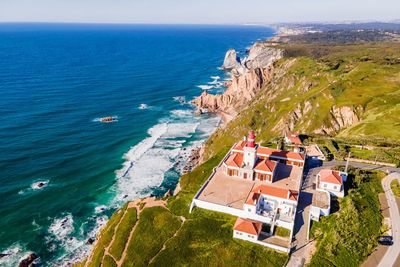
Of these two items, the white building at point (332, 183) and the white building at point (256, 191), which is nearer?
the white building at point (256, 191)

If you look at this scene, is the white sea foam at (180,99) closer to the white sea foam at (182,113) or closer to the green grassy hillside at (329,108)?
the white sea foam at (182,113)

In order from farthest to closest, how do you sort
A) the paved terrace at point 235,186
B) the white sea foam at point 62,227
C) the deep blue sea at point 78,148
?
the deep blue sea at point 78,148, the white sea foam at point 62,227, the paved terrace at point 235,186

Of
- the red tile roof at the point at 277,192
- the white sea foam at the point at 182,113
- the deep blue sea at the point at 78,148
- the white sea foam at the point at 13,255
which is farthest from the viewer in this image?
the white sea foam at the point at 182,113

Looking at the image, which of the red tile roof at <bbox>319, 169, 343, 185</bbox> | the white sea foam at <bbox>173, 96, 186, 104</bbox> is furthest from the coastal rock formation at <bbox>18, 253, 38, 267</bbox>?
the white sea foam at <bbox>173, 96, 186, 104</bbox>

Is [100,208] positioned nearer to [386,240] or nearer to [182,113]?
[386,240]

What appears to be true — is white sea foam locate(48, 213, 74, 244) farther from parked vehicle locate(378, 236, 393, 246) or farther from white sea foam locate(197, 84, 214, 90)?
white sea foam locate(197, 84, 214, 90)

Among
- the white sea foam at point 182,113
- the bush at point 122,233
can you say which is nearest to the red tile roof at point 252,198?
the bush at point 122,233
